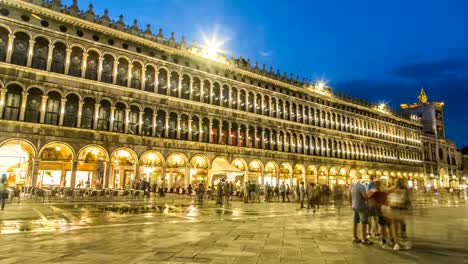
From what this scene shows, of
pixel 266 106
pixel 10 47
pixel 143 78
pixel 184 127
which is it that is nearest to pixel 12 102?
pixel 10 47

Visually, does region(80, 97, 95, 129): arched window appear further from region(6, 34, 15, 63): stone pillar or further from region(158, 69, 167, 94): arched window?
region(158, 69, 167, 94): arched window

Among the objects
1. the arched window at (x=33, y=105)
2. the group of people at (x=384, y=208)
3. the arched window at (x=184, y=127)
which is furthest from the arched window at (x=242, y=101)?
the group of people at (x=384, y=208)

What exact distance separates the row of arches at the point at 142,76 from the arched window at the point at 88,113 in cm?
221

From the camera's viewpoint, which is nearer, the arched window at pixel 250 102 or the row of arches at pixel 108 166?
the row of arches at pixel 108 166

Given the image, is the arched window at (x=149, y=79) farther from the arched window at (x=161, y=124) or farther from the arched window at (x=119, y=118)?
the arched window at (x=119, y=118)

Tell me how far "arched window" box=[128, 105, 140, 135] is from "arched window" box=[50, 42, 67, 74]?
643cm

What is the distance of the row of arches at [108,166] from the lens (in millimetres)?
23922

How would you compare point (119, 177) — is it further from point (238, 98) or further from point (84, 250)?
point (84, 250)

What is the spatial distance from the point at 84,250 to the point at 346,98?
Result: 163 ft

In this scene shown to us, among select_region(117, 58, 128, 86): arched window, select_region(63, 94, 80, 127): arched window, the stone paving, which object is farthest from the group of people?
select_region(117, 58, 128, 86): arched window

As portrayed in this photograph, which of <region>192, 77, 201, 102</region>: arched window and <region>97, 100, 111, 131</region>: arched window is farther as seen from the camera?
<region>192, 77, 201, 102</region>: arched window

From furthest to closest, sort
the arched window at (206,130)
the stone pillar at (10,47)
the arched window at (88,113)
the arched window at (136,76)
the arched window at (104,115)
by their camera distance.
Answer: the arched window at (206,130), the arched window at (136,76), the arched window at (104,115), the arched window at (88,113), the stone pillar at (10,47)

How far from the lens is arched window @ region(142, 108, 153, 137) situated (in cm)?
2958

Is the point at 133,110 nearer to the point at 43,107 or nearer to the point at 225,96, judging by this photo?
the point at 43,107
